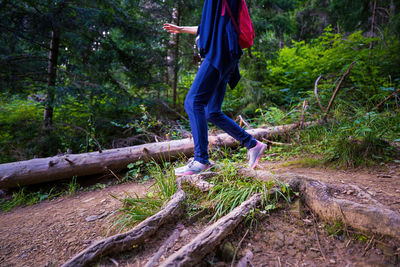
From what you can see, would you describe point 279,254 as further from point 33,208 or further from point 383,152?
point 33,208

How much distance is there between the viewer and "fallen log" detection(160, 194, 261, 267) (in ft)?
3.79

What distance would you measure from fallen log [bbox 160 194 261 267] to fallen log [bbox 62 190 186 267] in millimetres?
360

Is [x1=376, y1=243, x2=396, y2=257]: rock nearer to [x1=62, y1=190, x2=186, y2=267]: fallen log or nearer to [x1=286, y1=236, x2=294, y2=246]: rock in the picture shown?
[x1=286, y1=236, x2=294, y2=246]: rock

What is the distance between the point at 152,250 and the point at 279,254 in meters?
0.85

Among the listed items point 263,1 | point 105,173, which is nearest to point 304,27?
point 263,1

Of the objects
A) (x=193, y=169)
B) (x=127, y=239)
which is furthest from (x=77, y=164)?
(x=127, y=239)

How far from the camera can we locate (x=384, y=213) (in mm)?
1318

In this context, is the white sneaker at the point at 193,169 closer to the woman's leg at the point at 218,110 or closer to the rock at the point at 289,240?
the woman's leg at the point at 218,110

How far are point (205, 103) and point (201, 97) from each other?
9cm

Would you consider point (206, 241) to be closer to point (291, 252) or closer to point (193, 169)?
point (291, 252)

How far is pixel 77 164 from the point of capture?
3355 millimetres

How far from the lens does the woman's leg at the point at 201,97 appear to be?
211 cm

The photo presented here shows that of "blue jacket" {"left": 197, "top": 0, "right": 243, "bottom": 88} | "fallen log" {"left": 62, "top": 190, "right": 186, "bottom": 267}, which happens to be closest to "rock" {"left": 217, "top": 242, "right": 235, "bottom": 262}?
"fallen log" {"left": 62, "top": 190, "right": 186, "bottom": 267}

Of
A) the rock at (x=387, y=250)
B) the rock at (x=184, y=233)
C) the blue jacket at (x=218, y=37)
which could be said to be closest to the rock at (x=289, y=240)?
the rock at (x=387, y=250)
